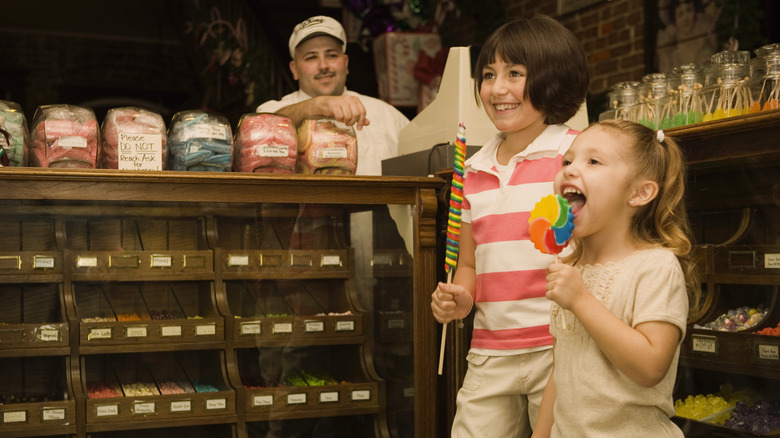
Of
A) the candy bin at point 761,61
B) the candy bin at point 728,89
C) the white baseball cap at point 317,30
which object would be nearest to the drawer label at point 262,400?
the candy bin at point 728,89

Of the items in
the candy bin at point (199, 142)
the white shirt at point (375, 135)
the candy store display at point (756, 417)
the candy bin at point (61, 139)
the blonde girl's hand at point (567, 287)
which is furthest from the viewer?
the white shirt at point (375, 135)

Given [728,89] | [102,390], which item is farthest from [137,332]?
[728,89]

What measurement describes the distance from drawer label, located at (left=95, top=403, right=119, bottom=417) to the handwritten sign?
0.72 meters

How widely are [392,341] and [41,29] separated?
311 inches

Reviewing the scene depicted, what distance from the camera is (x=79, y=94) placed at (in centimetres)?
924

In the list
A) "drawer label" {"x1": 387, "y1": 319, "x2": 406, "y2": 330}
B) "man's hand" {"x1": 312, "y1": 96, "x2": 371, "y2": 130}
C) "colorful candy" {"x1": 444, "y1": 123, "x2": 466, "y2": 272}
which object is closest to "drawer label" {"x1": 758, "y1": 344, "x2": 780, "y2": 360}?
"colorful candy" {"x1": 444, "y1": 123, "x2": 466, "y2": 272}

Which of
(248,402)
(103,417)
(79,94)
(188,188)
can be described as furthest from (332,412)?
(79,94)

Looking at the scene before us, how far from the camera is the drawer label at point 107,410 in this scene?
2.46m

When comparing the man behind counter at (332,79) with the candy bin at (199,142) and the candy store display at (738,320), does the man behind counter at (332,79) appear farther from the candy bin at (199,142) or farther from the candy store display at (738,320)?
the candy store display at (738,320)

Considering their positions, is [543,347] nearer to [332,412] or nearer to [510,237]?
[510,237]

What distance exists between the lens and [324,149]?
2.62 m

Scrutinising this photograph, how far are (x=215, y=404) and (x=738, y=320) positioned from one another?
5.19 ft

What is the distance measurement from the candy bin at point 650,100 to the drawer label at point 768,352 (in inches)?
27.6

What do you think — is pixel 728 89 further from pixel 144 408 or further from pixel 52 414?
pixel 52 414
